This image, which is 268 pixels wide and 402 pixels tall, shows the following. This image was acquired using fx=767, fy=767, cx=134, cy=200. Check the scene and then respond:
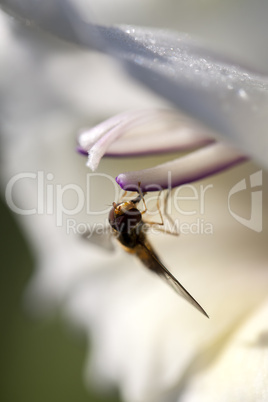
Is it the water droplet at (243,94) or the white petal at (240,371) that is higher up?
the water droplet at (243,94)

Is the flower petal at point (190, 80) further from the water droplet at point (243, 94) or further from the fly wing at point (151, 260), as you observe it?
the fly wing at point (151, 260)

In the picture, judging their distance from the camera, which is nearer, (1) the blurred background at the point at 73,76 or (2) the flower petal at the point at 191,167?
(2) the flower petal at the point at 191,167

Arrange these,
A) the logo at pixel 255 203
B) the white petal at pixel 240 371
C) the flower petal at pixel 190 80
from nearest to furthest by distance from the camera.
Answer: the flower petal at pixel 190 80 → the white petal at pixel 240 371 → the logo at pixel 255 203

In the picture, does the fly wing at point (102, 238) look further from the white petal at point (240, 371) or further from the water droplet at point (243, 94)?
the water droplet at point (243, 94)

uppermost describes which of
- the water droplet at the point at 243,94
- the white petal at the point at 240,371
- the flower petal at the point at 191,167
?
the water droplet at the point at 243,94

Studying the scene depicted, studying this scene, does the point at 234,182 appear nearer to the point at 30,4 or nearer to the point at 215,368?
the point at 215,368

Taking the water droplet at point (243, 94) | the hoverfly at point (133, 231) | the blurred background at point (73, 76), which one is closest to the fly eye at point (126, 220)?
→ the hoverfly at point (133, 231)

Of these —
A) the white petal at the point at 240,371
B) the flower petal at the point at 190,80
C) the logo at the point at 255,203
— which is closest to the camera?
the flower petal at the point at 190,80

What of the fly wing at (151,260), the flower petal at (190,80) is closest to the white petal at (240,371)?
the fly wing at (151,260)
